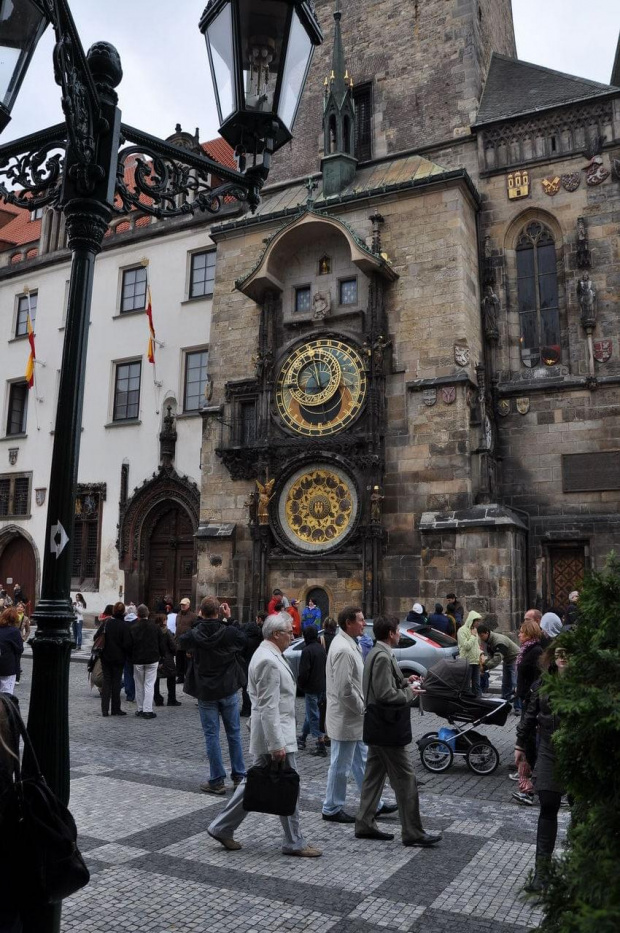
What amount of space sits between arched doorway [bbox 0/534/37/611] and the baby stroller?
73.5 feet

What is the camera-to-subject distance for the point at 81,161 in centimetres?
402

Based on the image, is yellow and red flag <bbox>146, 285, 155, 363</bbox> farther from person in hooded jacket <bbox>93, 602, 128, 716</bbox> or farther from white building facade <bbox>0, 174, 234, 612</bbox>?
person in hooded jacket <bbox>93, 602, 128, 716</bbox>

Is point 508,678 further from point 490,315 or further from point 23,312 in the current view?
point 23,312

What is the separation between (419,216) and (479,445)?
6.20 m

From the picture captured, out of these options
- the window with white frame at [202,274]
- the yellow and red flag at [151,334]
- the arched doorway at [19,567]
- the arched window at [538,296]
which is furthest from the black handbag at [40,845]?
the arched doorway at [19,567]

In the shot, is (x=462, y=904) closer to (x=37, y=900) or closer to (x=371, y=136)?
(x=37, y=900)

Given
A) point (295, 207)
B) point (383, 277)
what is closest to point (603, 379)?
point (383, 277)

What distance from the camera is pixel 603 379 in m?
18.3

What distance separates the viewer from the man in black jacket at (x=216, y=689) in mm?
7398

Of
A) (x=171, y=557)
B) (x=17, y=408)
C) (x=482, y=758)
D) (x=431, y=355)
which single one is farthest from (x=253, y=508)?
(x=17, y=408)

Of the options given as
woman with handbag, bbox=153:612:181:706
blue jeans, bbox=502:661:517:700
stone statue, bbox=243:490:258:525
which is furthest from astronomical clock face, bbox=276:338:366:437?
blue jeans, bbox=502:661:517:700

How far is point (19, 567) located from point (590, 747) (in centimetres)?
2906

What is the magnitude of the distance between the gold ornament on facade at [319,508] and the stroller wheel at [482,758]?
33.5 ft

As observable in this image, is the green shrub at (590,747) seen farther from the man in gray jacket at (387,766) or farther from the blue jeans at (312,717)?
the blue jeans at (312,717)
